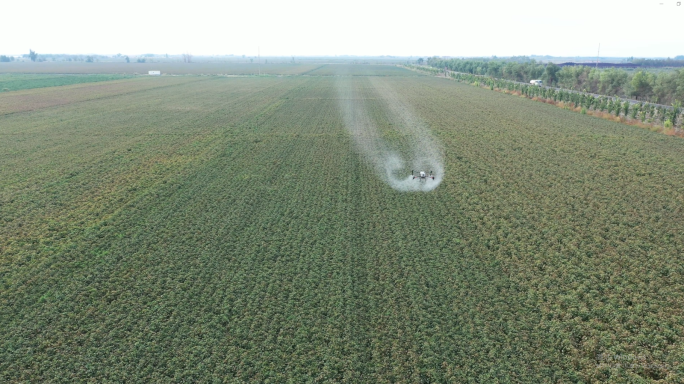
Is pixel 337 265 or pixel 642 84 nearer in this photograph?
pixel 337 265

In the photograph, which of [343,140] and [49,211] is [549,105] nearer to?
[343,140]

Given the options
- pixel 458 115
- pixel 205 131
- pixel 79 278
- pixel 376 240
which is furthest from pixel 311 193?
pixel 458 115

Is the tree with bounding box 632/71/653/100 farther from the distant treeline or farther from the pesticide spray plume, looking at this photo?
the pesticide spray plume

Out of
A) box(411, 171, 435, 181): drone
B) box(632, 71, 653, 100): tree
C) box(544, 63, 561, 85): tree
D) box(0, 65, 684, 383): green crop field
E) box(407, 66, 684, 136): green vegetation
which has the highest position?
box(544, 63, 561, 85): tree

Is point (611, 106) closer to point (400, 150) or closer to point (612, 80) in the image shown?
point (612, 80)

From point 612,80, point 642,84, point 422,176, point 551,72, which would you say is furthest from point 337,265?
point 551,72

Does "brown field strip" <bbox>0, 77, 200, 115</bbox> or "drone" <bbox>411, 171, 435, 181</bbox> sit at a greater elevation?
"brown field strip" <bbox>0, 77, 200, 115</bbox>

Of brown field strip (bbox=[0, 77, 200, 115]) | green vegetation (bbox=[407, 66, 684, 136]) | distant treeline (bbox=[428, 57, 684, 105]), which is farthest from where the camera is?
brown field strip (bbox=[0, 77, 200, 115])

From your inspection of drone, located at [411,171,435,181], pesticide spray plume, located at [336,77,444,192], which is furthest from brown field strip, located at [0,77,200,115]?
drone, located at [411,171,435,181]
